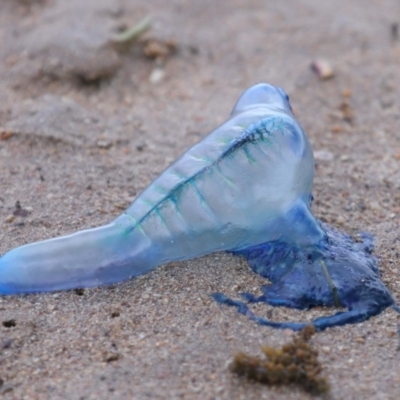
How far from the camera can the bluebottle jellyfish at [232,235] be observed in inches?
88.0

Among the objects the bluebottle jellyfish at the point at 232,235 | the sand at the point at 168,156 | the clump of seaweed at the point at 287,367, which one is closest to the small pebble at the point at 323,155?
the sand at the point at 168,156

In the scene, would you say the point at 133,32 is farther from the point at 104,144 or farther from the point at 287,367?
Result: the point at 287,367

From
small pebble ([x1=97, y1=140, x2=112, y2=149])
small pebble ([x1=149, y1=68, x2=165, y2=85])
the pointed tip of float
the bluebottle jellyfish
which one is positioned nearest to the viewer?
the bluebottle jellyfish

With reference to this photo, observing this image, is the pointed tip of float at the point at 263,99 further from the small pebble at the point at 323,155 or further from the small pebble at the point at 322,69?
the small pebble at the point at 322,69

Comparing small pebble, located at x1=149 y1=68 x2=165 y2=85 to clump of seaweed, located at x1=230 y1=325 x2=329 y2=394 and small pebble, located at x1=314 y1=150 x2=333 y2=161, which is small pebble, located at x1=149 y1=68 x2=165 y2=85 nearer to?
small pebble, located at x1=314 y1=150 x2=333 y2=161

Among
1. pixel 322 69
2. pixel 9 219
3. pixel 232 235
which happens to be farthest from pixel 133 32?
pixel 232 235

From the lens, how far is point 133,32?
407 cm

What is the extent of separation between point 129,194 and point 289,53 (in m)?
1.67

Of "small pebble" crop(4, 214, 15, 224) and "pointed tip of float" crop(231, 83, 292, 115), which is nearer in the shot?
"pointed tip of float" crop(231, 83, 292, 115)

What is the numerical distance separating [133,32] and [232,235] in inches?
81.3

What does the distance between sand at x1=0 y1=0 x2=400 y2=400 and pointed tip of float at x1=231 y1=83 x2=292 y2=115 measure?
0.49 meters

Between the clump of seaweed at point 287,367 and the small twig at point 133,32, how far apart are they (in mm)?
2439

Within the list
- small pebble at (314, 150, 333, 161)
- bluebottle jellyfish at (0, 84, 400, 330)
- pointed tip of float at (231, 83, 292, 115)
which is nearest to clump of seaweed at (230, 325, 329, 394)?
bluebottle jellyfish at (0, 84, 400, 330)

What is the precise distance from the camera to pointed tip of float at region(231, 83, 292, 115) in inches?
97.9
